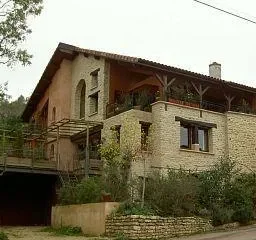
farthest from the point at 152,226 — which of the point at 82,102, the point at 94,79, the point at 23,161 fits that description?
the point at 82,102

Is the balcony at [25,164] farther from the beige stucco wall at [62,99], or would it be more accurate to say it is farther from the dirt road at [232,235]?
the dirt road at [232,235]

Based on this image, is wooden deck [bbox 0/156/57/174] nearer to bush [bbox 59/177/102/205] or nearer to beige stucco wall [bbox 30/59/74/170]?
beige stucco wall [bbox 30/59/74/170]

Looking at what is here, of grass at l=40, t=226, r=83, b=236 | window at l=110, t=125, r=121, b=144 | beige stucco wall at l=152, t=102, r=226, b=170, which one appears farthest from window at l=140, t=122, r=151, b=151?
grass at l=40, t=226, r=83, b=236

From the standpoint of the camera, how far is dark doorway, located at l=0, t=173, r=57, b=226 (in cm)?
3100

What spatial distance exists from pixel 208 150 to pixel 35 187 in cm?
1179

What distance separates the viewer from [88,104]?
29906mm

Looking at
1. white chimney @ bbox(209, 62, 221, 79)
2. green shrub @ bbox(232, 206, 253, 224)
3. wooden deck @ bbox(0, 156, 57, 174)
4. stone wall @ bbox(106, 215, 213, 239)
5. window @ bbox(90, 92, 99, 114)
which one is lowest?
stone wall @ bbox(106, 215, 213, 239)

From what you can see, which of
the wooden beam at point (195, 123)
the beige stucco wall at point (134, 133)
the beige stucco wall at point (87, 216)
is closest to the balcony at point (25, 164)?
the beige stucco wall at point (87, 216)

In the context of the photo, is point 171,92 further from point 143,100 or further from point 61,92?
point 61,92

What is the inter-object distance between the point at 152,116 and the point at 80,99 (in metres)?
8.39

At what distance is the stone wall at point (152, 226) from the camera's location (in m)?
18.6

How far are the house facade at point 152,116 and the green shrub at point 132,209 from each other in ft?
7.93

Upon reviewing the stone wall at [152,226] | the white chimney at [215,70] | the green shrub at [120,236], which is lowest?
the green shrub at [120,236]

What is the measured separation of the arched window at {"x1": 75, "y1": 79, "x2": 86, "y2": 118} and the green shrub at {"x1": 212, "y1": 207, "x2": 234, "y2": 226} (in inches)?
514
